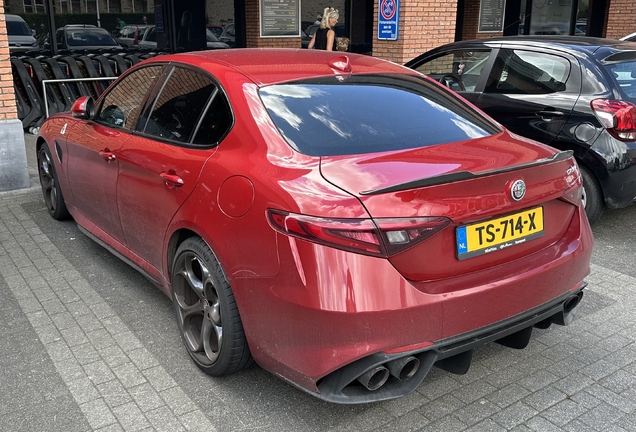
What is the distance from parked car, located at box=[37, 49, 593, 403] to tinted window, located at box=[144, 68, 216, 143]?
0.04ft

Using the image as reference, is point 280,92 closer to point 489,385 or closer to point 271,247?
point 271,247

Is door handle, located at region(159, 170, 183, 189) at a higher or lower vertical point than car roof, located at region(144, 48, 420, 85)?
lower

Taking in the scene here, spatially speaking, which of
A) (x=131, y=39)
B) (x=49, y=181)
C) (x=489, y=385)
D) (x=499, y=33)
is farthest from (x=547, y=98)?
(x=499, y=33)

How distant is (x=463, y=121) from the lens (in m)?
3.44

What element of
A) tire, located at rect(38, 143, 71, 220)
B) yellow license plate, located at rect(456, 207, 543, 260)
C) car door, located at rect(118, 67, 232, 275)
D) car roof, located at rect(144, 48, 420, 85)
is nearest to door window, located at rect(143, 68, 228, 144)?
car door, located at rect(118, 67, 232, 275)

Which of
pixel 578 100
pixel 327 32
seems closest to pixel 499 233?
pixel 578 100

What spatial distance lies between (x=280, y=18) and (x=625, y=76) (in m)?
9.37

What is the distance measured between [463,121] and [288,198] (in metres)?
1.32

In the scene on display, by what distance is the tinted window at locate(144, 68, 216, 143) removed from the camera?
11.2 feet

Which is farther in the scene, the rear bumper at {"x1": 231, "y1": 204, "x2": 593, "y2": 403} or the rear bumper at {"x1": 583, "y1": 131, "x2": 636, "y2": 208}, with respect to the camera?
the rear bumper at {"x1": 583, "y1": 131, "x2": 636, "y2": 208}

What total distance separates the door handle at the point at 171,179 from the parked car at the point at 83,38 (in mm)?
10141

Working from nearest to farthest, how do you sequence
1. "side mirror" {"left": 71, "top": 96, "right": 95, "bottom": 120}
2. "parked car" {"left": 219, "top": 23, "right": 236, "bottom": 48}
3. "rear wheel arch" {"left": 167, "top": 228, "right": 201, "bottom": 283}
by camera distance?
"rear wheel arch" {"left": 167, "top": 228, "right": 201, "bottom": 283}
"side mirror" {"left": 71, "top": 96, "right": 95, "bottom": 120}
"parked car" {"left": 219, "top": 23, "right": 236, "bottom": 48}

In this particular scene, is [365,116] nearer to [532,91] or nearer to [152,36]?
[532,91]

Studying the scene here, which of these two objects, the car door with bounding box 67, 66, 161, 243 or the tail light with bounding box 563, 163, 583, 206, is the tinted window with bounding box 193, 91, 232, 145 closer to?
the car door with bounding box 67, 66, 161, 243
